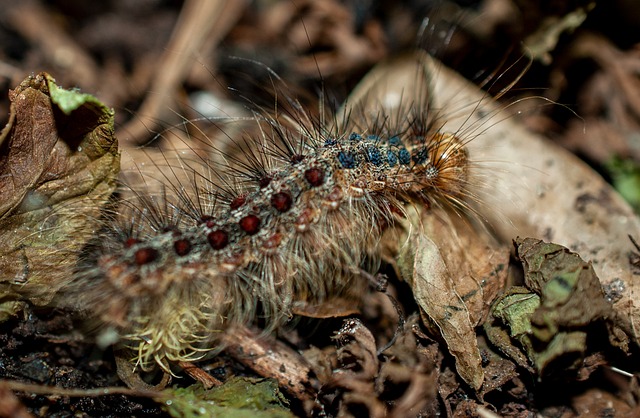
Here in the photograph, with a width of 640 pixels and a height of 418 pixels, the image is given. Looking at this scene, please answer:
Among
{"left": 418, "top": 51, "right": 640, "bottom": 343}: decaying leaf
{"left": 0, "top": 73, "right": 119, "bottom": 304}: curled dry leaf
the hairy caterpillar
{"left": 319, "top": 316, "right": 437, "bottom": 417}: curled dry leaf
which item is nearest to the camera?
{"left": 319, "top": 316, "right": 437, "bottom": 417}: curled dry leaf

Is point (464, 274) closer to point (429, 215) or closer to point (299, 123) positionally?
point (429, 215)

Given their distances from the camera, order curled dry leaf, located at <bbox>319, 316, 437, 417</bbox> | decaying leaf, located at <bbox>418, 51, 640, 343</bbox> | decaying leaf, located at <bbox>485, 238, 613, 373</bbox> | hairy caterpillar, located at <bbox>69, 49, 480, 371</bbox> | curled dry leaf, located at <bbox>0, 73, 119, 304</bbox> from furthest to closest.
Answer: decaying leaf, located at <bbox>418, 51, 640, 343</bbox> < curled dry leaf, located at <bbox>0, 73, 119, 304</bbox> < hairy caterpillar, located at <bbox>69, 49, 480, 371</bbox> < decaying leaf, located at <bbox>485, 238, 613, 373</bbox> < curled dry leaf, located at <bbox>319, 316, 437, 417</bbox>

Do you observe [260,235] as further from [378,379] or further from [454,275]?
[454,275]

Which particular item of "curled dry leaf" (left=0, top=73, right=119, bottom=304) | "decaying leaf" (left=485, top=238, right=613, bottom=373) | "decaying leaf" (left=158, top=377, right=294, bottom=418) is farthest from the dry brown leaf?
"curled dry leaf" (left=0, top=73, right=119, bottom=304)

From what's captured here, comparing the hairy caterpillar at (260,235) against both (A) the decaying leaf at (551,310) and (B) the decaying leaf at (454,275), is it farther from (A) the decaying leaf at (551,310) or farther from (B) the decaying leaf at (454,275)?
(A) the decaying leaf at (551,310)

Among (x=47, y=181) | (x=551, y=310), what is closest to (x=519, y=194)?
(x=551, y=310)

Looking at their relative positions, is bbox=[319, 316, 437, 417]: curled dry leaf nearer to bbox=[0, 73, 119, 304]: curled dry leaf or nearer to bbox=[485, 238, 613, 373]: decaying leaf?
bbox=[485, 238, 613, 373]: decaying leaf

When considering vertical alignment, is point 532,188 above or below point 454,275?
above
